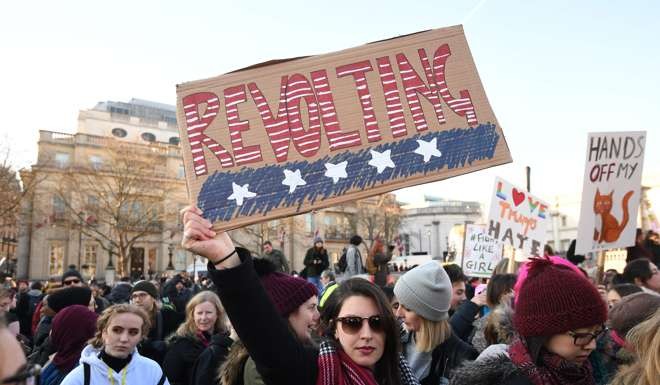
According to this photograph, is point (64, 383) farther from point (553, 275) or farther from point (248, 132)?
point (553, 275)

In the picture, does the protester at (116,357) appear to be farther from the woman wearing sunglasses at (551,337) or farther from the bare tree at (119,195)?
the bare tree at (119,195)

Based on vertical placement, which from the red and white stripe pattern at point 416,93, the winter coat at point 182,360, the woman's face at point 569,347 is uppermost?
the red and white stripe pattern at point 416,93

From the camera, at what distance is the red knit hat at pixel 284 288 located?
296 centimetres

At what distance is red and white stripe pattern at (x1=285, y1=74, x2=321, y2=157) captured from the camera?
7.88 ft

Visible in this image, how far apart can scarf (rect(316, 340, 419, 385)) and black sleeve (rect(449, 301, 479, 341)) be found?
7.17 ft

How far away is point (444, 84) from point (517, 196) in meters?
6.15

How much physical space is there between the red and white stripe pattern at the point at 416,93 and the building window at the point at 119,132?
63913mm

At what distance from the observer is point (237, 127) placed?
233 centimetres

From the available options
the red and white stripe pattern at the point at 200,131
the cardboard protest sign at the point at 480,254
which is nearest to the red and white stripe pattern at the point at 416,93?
the red and white stripe pattern at the point at 200,131

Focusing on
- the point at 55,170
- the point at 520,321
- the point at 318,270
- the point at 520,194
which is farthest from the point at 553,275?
the point at 55,170

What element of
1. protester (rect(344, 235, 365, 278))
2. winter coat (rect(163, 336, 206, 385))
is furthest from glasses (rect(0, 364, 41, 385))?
protester (rect(344, 235, 365, 278))

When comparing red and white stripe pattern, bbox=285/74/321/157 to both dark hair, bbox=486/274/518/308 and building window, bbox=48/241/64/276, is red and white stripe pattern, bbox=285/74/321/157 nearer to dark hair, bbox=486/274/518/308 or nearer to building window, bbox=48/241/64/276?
dark hair, bbox=486/274/518/308

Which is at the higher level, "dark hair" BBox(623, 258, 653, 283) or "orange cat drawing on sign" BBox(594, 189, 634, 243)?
"orange cat drawing on sign" BBox(594, 189, 634, 243)

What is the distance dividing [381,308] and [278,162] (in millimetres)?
790
